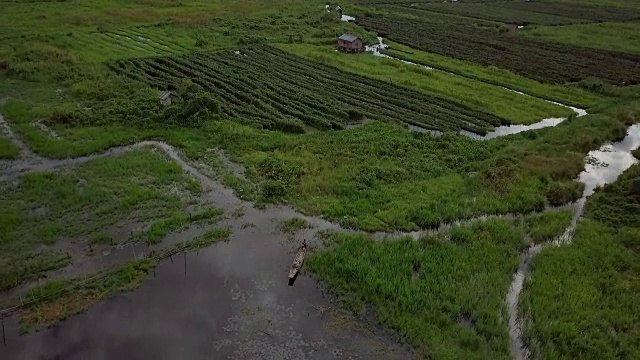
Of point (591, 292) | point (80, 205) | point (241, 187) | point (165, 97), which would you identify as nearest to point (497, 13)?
point (165, 97)

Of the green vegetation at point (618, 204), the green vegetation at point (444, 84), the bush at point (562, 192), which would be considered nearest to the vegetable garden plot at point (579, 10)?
the green vegetation at point (444, 84)

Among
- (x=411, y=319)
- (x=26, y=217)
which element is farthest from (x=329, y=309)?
(x=26, y=217)

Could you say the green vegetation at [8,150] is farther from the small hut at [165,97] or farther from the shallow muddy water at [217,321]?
the shallow muddy water at [217,321]

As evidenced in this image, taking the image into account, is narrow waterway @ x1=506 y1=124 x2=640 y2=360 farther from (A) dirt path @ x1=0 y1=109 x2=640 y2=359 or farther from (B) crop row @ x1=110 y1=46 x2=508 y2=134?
(B) crop row @ x1=110 y1=46 x2=508 y2=134

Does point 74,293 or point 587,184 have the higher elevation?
point 587,184

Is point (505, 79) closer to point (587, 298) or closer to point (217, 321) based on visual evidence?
point (587, 298)

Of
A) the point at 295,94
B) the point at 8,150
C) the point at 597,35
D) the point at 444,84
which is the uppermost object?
the point at 597,35

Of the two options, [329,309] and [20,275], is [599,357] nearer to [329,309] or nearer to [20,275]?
[329,309]
